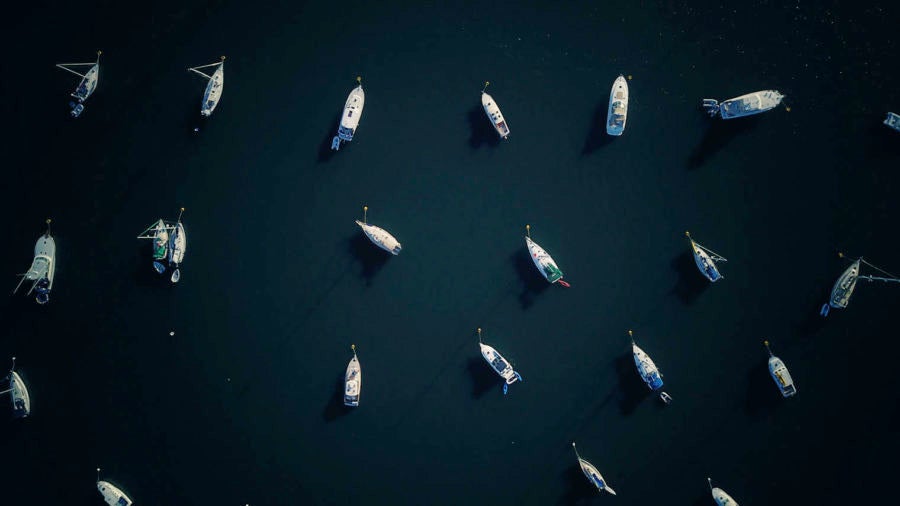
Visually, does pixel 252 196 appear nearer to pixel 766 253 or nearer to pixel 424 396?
pixel 424 396

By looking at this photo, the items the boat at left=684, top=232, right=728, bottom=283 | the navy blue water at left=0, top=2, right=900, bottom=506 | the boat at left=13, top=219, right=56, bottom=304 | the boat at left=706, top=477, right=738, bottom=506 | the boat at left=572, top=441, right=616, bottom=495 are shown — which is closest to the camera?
the boat at left=13, top=219, right=56, bottom=304

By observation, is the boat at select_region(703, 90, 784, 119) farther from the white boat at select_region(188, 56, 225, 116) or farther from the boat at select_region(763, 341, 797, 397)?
the white boat at select_region(188, 56, 225, 116)

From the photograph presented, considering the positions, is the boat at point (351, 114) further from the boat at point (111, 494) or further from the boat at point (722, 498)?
the boat at point (722, 498)

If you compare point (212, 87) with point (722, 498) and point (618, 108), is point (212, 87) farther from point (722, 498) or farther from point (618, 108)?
point (722, 498)

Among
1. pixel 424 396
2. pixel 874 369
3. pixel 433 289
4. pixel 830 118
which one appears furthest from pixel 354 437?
pixel 830 118

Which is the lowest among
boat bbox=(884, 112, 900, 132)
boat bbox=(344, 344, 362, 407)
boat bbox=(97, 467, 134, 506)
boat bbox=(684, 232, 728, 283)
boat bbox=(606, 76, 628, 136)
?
boat bbox=(97, 467, 134, 506)

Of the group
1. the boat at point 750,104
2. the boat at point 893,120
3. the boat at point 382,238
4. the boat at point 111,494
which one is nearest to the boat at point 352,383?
the boat at point 382,238

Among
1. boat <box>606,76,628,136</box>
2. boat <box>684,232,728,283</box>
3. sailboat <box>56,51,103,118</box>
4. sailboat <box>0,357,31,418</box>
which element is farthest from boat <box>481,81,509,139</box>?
sailboat <box>0,357,31,418</box>
